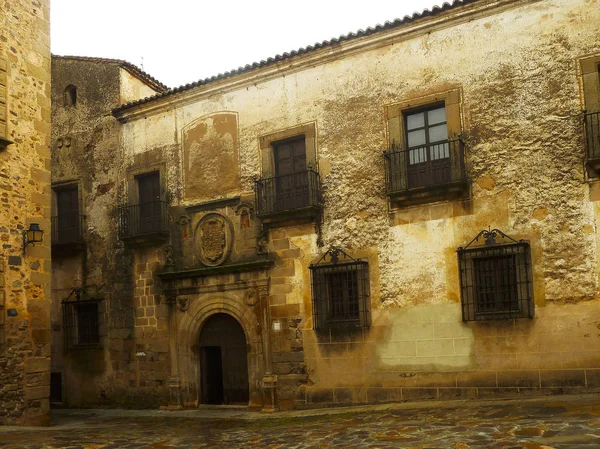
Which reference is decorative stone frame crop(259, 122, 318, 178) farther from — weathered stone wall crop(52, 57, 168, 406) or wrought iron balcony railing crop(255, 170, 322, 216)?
weathered stone wall crop(52, 57, 168, 406)

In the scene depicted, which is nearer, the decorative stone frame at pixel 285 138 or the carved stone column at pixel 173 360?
the decorative stone frame at pixel 285 138

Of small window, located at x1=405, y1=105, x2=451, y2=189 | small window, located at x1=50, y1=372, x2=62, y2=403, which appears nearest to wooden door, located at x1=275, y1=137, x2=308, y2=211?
small window, located at x1=405, y1=105, x2=451, y2=189

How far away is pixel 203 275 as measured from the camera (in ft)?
45.9

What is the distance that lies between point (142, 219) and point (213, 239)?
1.94 meters

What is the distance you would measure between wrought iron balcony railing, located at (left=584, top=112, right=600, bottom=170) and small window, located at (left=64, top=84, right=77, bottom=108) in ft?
37.0

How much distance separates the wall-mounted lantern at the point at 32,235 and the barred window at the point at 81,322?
4138mm

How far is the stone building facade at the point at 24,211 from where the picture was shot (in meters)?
11.0

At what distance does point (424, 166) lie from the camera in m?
11.8

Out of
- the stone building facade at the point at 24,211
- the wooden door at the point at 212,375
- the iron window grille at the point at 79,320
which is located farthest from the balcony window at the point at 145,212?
the stone building facade at the point at 24,211

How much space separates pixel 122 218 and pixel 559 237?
8.96 m

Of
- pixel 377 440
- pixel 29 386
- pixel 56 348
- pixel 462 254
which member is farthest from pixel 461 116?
pixel 56 348

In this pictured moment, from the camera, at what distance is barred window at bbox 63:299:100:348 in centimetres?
1548

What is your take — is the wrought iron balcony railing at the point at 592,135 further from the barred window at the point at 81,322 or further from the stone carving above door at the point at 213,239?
the barred window at the point at 81,322

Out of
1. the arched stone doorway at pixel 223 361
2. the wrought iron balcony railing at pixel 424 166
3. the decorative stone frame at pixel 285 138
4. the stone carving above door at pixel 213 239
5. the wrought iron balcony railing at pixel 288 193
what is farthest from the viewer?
the stone carving above door at pixel 213 239
